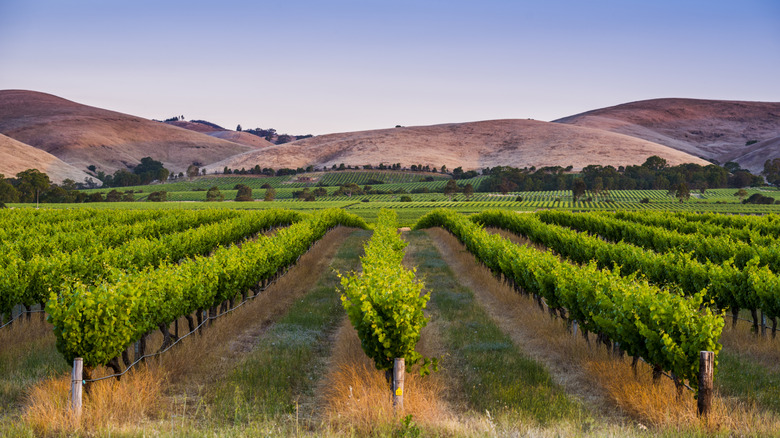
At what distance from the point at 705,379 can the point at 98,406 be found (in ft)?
33.9

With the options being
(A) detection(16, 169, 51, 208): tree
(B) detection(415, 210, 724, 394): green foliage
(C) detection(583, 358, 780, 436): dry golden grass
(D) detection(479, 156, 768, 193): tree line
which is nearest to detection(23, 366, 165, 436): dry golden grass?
(C) detection(583, 358, 780, 436): dry golden grass

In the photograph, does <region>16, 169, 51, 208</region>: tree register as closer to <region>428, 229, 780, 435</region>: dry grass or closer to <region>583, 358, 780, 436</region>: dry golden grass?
<region>428, 229, 780, 435</region>: dry grass

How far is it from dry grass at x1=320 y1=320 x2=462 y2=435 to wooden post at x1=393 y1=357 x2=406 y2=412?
123 millimetres

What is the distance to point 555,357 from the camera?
1257 centimetres

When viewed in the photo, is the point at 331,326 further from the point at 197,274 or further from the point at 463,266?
the point at 463,266

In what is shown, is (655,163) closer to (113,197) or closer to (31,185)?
(113,197)

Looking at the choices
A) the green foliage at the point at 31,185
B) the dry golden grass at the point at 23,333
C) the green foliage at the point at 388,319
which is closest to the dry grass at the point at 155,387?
the dry golden grass at the point at 23,333

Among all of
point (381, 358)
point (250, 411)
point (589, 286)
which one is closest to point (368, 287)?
point (381, 358)

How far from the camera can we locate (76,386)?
872 cm

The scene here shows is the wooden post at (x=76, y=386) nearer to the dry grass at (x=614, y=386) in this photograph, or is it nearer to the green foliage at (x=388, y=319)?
the green foliage at (x=388, y=319)

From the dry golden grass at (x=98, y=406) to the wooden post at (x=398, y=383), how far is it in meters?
4.33

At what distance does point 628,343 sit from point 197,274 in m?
10.5

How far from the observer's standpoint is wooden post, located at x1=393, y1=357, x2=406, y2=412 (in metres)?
8.94

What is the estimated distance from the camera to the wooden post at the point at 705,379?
28.1ft
